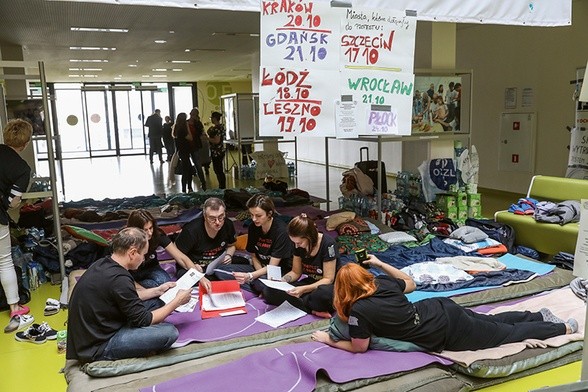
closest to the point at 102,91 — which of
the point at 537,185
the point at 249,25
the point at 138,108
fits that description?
the point at 138,108

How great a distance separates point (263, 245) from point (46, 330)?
1692 mm

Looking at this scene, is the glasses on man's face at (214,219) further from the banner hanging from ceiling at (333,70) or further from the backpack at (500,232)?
the backpack at (500,232)

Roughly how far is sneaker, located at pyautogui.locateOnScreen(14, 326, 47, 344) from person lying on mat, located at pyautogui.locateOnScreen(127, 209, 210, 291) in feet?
2.46

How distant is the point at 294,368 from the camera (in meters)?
2.61

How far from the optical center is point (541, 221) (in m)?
4.98

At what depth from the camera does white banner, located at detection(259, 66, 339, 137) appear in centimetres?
244

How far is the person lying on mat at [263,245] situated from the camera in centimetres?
377

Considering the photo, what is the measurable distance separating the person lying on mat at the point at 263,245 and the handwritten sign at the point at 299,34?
1.51 metres

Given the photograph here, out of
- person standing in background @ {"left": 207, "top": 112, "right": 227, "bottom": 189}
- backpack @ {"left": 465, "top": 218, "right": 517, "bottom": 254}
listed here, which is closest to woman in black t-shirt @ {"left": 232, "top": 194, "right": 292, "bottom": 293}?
backpack @ {"left": 465, "top": 218, "right": 517, "bottom": 254}

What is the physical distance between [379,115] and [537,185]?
3640mm

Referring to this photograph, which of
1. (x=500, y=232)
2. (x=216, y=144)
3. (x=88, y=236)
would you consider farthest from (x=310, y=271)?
(x=216, y=144)

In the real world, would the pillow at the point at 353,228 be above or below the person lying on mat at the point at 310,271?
below

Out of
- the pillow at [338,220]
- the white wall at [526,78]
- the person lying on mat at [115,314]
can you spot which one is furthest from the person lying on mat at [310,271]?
the white wall at [526,78]

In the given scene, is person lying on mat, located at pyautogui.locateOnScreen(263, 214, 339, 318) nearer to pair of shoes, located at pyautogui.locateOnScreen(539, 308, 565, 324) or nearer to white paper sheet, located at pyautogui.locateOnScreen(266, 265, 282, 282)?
white paper sheet, located at pyautogui.locateOnScreen(266, 265, 282, 282)
